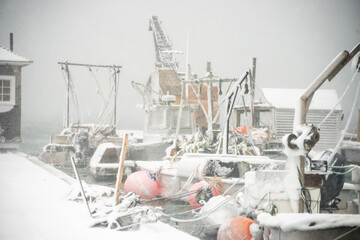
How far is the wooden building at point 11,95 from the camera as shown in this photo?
12.0 meters

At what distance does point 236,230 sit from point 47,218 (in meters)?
2.20

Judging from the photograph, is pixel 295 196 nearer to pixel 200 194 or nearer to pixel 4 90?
pixel 200 194

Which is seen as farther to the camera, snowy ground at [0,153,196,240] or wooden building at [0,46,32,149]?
wooden building at [0,46,32,149]

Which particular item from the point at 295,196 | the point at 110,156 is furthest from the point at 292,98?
the point at 295,196

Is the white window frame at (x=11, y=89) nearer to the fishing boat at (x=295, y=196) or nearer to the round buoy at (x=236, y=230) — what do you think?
the fishing boat at (x=295, y=196)

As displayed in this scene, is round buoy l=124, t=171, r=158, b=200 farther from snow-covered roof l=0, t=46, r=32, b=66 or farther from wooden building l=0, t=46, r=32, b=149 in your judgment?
snow-covered roof l=0, t=46, r=32, b=66

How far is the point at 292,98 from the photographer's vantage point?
71.6ft

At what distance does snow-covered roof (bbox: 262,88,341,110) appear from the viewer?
20467 millimetres

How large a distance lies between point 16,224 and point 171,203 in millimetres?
4399

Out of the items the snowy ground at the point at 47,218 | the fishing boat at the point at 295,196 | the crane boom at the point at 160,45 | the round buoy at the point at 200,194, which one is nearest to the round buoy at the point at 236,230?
the fishing boat at the point at 295,196

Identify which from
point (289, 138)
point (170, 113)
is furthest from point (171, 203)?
point (170, 113)

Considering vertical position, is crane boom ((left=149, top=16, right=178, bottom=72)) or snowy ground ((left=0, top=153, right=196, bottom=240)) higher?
crane boom ((left=149, top=16, right=178, bottom=72))

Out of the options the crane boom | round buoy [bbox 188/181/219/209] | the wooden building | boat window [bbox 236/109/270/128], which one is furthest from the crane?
round buoy [bbox 188/181/219/209]

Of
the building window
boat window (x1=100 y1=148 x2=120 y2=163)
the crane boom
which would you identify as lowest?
boat window (x1=100 y1=148 x2=120 y2=163)
